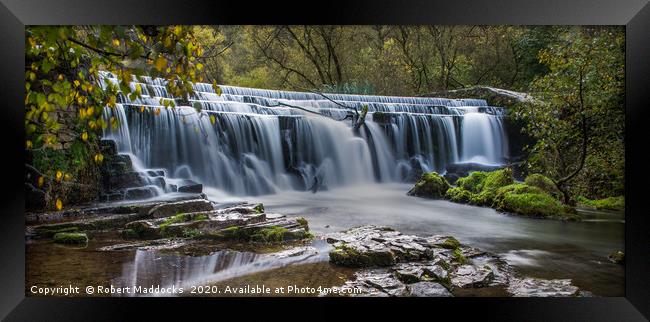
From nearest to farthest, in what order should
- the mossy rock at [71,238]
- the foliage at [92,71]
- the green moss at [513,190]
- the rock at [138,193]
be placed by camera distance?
the foliage at [92,71] → the mossy rock at [71,238] → the rock at [138,193] → the green moss at [513,190]

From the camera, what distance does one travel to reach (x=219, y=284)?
3387mm

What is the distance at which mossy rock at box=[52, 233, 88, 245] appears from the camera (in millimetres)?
3509

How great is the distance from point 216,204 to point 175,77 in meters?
2.05

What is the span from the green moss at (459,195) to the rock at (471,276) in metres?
0.85

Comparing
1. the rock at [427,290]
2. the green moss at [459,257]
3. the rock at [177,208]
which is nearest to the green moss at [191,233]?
the rock at [177,208]

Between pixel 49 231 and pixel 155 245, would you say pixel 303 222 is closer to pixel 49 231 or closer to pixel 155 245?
pixel 155 245

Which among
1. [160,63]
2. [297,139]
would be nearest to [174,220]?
[297,139]

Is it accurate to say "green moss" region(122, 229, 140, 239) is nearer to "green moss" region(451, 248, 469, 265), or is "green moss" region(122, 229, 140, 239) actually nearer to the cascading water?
the cascading water

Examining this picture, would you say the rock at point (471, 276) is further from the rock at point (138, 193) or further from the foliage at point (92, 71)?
the rock at point (138, 193)

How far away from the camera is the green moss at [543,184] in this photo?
13.2ft
